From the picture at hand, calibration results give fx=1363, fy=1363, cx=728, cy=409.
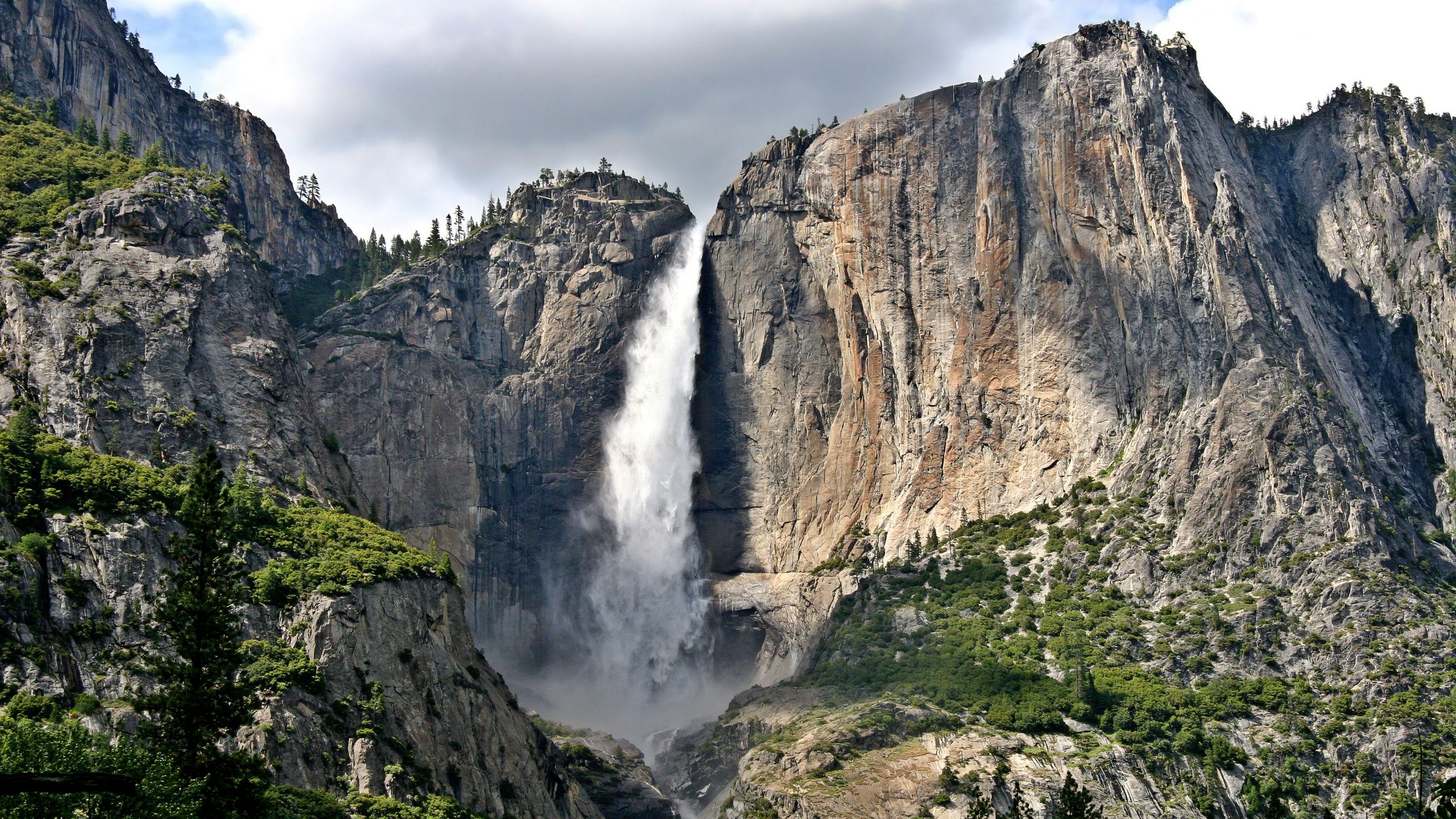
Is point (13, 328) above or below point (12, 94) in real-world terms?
below

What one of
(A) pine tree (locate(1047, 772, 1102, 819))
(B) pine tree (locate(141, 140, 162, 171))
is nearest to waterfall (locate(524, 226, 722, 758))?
(B) pine tree (locate(141, 140, 162, 171))

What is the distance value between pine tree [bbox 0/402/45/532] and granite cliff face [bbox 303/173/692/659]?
1994 inches

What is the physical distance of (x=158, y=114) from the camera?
146750 mm

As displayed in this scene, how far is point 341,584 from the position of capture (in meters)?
70.3

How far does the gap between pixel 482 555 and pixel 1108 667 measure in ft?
194

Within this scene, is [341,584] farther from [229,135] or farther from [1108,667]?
[229,135]

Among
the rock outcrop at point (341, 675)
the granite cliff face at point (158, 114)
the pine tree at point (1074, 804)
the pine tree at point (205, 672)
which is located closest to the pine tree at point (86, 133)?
the granite cliff face at point (158, 114)

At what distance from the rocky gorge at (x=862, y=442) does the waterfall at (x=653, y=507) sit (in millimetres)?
1835

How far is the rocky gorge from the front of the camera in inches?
2963

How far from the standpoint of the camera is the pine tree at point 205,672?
43.2 m

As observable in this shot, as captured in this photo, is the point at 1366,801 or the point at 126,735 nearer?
the point at 126,735

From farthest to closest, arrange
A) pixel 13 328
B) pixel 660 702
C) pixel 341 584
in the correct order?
1. pixel 660 702
2. pixel 13 328
3. pixel 341 584

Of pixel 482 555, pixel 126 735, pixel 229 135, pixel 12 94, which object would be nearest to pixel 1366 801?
pixel 126 735

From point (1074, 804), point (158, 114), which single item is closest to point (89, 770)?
point (1074, 804)
